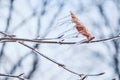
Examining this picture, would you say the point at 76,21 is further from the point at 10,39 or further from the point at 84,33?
the point at 10,39

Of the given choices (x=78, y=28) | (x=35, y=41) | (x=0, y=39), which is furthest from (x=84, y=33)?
(x=0, y=39)

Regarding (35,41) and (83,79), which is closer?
(35,41)

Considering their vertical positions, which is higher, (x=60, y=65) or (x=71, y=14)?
(x=71, y=14)

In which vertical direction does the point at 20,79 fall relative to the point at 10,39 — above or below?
below

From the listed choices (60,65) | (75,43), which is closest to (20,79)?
(60,65)

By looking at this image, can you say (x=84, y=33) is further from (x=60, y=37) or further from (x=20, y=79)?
(x=20, y=79)

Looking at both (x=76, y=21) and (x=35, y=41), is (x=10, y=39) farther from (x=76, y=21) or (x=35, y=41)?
(x=76, y=21)

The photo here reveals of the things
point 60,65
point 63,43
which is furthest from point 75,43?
point 60,65

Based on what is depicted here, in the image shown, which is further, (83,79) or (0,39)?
(83,79)
